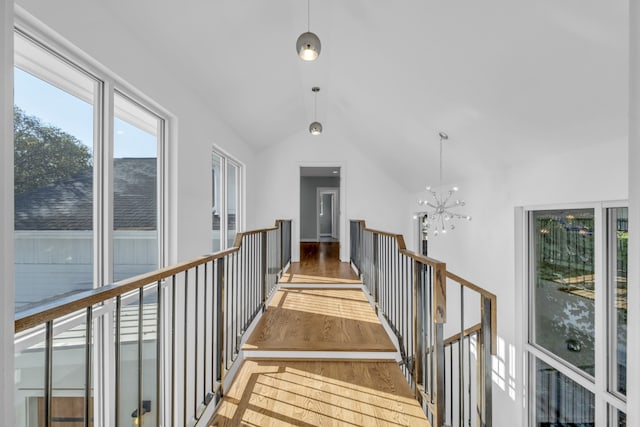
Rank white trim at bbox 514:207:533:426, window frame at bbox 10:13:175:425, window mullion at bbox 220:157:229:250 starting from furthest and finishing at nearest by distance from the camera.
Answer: window mullion at bbox 220:157:229:250 < white trim at bbox 514:207:533:426 < window frame at bbox 10:13:175:425

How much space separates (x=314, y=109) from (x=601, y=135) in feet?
14.0

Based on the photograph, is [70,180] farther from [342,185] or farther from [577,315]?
[342,185]

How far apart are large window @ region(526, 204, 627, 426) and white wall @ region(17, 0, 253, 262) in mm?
3777

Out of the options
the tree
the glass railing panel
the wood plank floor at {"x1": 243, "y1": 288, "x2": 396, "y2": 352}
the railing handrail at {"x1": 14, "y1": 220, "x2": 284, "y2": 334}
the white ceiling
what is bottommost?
the wood plank floor at {"x1": 243, "y1": 288, "x2": 396, "y2": 352}

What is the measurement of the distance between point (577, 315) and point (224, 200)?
14.7 ft

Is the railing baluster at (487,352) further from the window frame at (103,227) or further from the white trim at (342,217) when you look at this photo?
the white trim at (342,217)

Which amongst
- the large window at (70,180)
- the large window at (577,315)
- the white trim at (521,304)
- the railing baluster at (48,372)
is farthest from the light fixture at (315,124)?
the railing baluster at (48,372)

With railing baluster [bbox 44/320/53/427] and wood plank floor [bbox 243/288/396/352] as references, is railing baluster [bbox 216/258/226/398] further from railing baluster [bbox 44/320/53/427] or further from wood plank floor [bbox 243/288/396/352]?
railing baluster [bbox 44/320/53/427]

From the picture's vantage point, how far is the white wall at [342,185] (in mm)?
6961

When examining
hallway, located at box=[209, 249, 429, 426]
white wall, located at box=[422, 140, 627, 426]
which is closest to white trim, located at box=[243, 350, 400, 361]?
hallway, located at box=[209, 249, 429, 426]

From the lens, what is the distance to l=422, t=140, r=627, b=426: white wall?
274cm

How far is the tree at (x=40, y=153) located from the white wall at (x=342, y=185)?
493 centimetres

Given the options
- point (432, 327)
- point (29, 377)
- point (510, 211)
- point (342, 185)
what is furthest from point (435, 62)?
point (342, 185)

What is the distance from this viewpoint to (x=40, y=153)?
1696 millimetres
